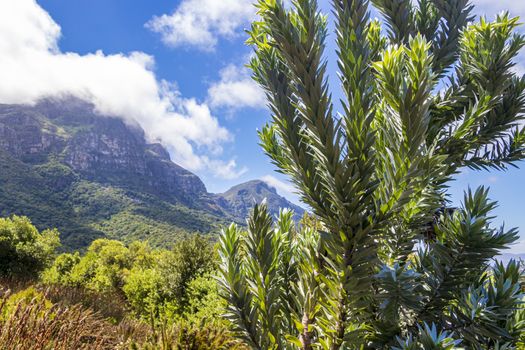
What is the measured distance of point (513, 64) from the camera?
168 centimetres

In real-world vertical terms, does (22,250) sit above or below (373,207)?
below

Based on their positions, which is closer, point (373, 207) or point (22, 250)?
point (373, 207)

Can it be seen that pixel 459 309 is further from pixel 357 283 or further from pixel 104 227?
pixel 104 227

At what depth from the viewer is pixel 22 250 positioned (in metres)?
24.3

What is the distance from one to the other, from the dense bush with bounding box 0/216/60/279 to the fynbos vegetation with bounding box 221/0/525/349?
29.6 metres

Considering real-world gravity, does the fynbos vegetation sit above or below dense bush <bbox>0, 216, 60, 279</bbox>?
above

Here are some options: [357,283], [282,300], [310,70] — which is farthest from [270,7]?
[282,300]

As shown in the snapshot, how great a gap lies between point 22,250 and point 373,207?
3120cm

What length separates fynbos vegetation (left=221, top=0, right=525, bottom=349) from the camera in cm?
Result: 125

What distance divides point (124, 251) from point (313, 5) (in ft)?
169

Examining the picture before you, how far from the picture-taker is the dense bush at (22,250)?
78.9 feet

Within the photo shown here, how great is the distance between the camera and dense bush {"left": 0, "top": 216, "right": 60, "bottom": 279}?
78.9 feet

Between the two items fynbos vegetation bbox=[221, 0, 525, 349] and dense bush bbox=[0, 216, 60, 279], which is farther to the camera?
dense bush bbox=[0, 216, 60, 279]

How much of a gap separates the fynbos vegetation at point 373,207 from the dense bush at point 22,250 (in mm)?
29630
